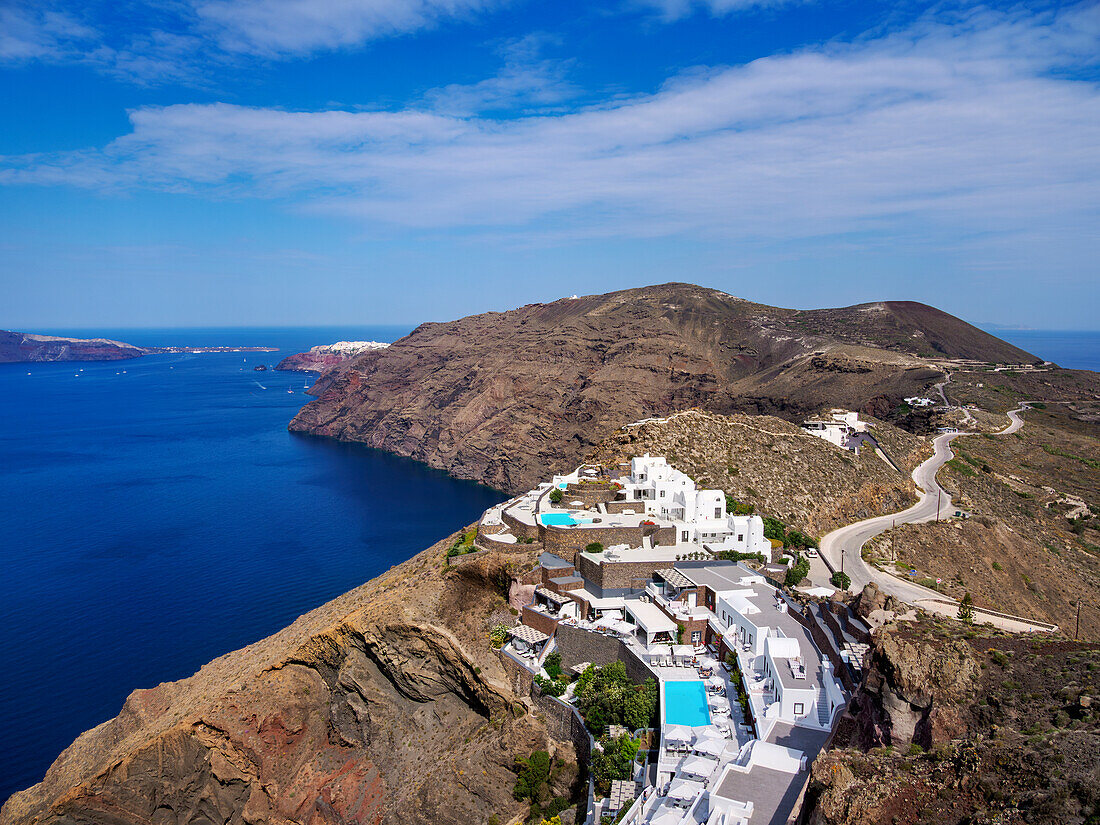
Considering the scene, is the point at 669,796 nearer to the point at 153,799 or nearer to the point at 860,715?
the point at 860,715

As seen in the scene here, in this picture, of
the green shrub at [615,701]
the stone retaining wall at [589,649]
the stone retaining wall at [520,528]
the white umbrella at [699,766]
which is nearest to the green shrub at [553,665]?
the stone retaining wall at [589,649]

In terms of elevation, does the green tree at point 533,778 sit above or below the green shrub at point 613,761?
below

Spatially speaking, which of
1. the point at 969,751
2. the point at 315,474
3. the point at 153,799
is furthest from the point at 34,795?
the point at 315,474

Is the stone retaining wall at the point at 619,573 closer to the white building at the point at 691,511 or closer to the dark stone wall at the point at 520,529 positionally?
the dark stone wall at the point at 520,529

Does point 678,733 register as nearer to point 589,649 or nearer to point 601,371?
point 589,649

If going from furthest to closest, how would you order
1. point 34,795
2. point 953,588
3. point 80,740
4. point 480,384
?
point 480,384
point 953,588
point 80,740
point 34,795

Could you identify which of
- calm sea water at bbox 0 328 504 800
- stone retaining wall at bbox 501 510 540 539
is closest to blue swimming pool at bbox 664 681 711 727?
stone retaining wall at bbox 501 510 540 539
